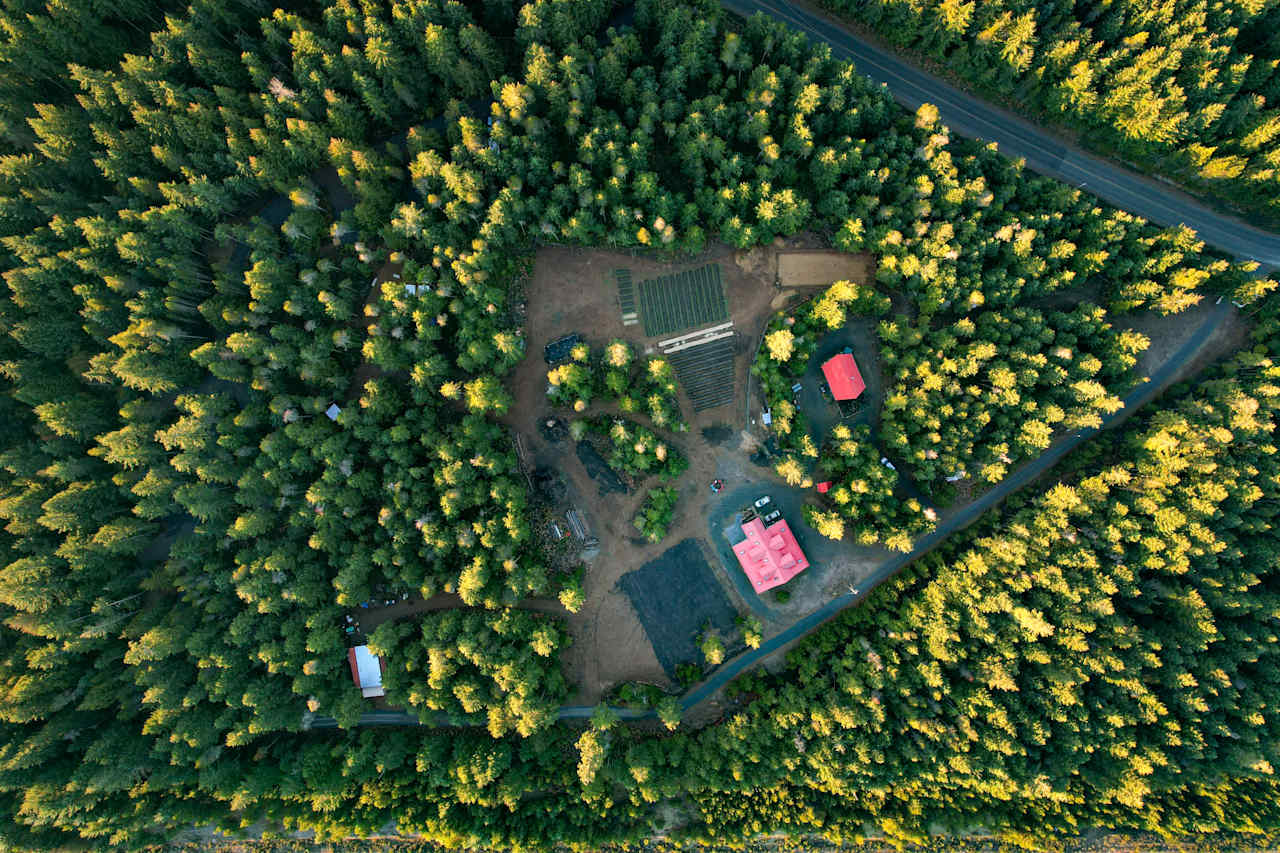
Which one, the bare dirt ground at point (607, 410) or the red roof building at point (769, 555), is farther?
the bare dirt ground at point (607, 410)

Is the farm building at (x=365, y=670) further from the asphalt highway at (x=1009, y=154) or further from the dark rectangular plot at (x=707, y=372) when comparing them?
the dark rectangular plot at (x=707, y=372)

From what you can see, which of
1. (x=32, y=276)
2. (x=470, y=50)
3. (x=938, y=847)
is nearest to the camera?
(x=32, y=276)

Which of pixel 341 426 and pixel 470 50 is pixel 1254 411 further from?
pixel 341 426

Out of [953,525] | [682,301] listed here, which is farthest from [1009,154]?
[953,525]

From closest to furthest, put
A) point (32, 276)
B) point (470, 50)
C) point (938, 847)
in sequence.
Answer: point (32, 276) → point (470, 50) → point (938, 847)

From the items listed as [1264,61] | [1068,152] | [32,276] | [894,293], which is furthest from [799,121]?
[32,276]

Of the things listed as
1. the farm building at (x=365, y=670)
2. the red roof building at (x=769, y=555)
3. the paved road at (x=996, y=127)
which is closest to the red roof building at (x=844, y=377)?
A: the red roof building at (x=769, y=555)
